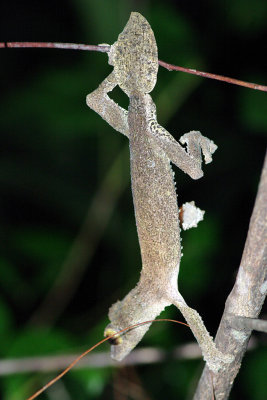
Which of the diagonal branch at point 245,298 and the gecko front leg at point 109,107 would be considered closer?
the diagonal branch at point 245,298

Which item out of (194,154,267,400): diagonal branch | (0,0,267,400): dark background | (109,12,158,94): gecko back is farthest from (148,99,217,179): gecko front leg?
(0,0,267,400): dark background

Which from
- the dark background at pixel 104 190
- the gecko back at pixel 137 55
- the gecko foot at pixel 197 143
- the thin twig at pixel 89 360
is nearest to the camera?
the gecko back at pixel 137 55

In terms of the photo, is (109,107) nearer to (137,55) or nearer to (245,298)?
(137,55)

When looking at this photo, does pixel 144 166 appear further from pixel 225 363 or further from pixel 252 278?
pixel 225 363

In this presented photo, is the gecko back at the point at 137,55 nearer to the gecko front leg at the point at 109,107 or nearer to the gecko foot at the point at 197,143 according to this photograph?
the gecko front leg at the point at 109,107

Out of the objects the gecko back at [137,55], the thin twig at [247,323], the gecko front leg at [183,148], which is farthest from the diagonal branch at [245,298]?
the gecko back at [137,55]

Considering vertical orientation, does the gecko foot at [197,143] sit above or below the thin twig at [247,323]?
above

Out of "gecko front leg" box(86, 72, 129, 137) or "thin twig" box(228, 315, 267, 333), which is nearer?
"thin twig" box(228, 315, 267, 333)

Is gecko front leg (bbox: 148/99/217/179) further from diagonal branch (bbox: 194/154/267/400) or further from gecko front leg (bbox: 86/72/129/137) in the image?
diagonal branch (bbox: 194/154/267/400)
